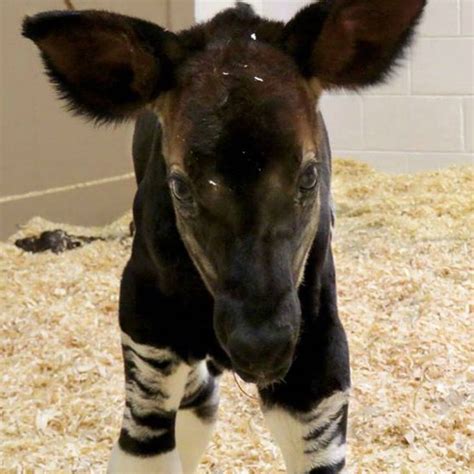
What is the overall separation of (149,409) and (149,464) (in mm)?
109

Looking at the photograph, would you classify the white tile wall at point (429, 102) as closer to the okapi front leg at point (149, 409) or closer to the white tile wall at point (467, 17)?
the white tile wall at point (467, 17)

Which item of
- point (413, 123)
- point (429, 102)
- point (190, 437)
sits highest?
point (190, 437)

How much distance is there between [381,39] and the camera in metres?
1.52

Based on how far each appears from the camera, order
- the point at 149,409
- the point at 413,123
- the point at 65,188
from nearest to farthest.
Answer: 1. the point at 149,409
2. the point at 65,188
3. the point at 413,123

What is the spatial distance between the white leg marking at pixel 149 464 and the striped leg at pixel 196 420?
27 centimetres

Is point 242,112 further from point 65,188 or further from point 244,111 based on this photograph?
point 65,188

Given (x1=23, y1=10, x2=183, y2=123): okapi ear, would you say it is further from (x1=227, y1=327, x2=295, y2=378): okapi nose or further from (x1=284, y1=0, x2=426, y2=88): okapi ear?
(x1=227, y1=327, x2=295, y2=378): okapi nose

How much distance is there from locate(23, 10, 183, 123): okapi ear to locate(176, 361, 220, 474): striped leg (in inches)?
27.3

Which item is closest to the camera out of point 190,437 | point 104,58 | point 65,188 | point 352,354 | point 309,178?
point 309,178

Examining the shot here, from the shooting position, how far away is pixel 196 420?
206 centimetres

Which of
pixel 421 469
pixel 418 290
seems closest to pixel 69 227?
Result: pixel 418 290

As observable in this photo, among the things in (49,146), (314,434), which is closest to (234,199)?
(314,434)

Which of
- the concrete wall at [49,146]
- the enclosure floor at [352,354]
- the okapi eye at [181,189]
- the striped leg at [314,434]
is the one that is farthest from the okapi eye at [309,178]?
the concrete wall at [49,146]

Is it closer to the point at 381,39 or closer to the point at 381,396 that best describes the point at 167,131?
the point at 381,39
